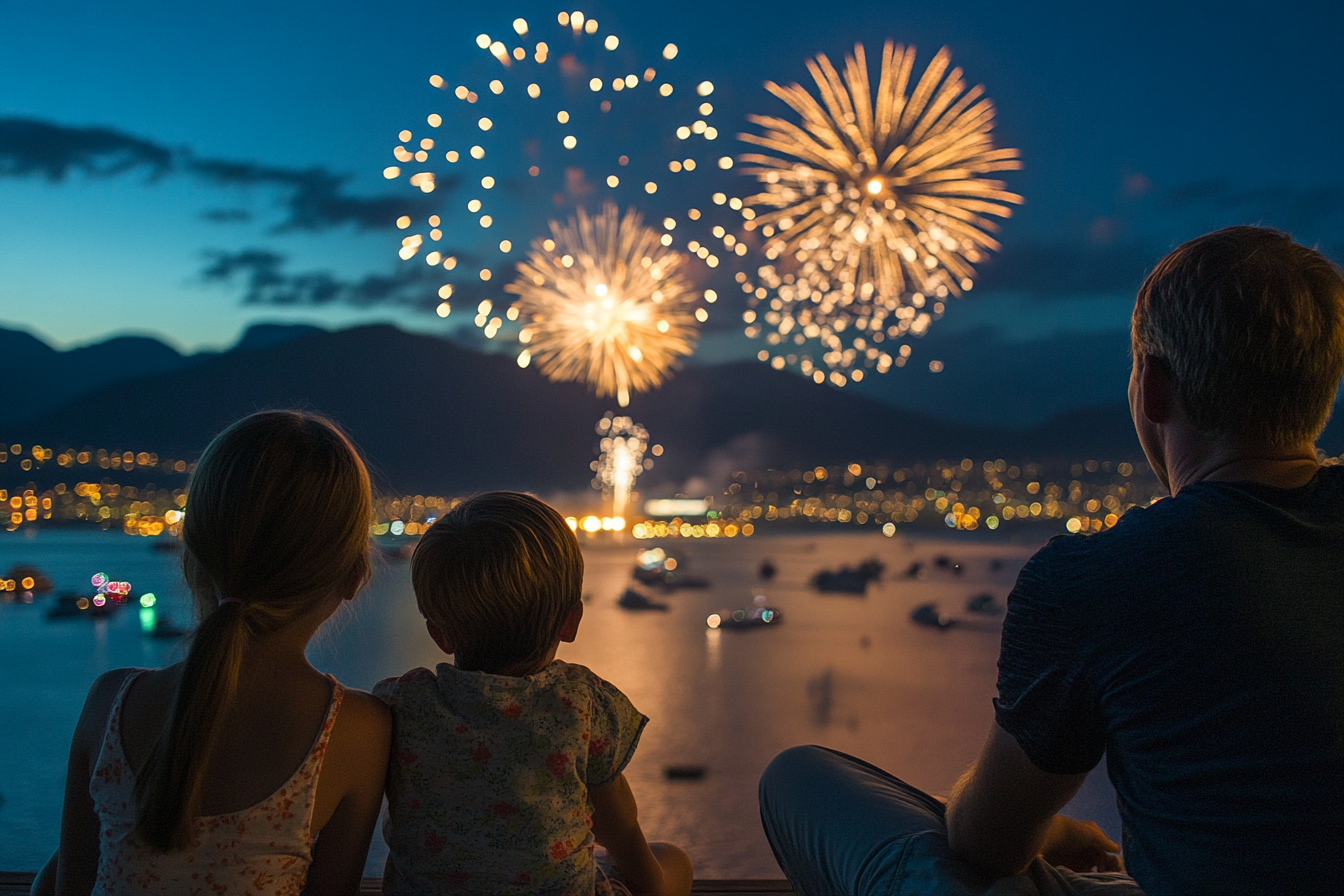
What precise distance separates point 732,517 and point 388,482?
57.3 metres

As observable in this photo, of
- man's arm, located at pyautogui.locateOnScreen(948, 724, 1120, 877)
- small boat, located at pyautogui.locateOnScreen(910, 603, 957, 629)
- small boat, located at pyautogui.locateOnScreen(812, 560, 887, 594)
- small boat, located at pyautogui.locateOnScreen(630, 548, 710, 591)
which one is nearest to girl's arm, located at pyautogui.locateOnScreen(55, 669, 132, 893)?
man's arm, located at pyautogui.locateOnScreen(948, 724, 1120, 877)

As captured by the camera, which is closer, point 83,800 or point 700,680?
point 83,800

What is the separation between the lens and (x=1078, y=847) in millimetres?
1187

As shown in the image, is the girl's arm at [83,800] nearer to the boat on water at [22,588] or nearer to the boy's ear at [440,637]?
the boy's ear at [440,637]

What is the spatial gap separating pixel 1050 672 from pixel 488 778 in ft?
2.12

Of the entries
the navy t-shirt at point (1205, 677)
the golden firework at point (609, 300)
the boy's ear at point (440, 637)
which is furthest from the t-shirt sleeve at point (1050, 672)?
the golden firework at point (609, 300)

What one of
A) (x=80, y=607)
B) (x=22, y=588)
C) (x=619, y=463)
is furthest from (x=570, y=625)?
(x=22, y=588)

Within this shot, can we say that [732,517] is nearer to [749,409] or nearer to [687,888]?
[749,409]

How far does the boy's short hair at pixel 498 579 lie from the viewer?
3.64 ft

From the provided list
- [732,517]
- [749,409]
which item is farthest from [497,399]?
[749,409]

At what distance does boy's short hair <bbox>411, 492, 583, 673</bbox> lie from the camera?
1.11 metres

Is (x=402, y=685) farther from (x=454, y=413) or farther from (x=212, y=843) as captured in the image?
(x=454, y=413)

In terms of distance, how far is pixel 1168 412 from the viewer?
3.17 ft

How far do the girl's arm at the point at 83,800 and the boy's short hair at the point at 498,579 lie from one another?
14.2 inches
